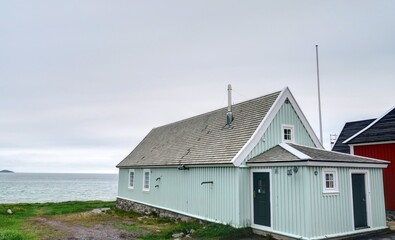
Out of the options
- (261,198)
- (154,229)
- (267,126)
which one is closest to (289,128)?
(267,126)

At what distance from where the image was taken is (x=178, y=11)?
1600cm

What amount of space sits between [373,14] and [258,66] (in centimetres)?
643

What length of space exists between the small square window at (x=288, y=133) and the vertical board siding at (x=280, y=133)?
180mm

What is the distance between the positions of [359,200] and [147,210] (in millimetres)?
11869

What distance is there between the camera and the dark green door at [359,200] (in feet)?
40.0

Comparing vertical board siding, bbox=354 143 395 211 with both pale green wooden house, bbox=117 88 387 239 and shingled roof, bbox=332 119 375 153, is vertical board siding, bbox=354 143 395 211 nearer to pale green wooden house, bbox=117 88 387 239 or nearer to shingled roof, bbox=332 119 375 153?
pale green wooden house, bbox=117 88 387 239

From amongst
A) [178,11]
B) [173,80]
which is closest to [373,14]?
[178,11]

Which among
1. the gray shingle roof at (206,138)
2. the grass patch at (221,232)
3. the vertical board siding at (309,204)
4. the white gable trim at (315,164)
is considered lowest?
the grass patch at (221,232)

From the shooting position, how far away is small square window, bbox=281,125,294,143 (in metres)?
14.3

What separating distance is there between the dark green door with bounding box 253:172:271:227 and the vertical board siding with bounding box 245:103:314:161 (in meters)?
0.97

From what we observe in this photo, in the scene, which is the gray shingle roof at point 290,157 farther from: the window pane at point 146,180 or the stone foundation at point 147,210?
the window pane at point 146,180

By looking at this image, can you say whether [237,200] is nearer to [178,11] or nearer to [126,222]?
[126,222]

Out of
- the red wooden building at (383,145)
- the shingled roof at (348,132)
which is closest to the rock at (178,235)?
the red wooden building at (383,145)

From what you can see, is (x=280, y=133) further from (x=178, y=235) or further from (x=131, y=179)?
(x=131, y=179)
